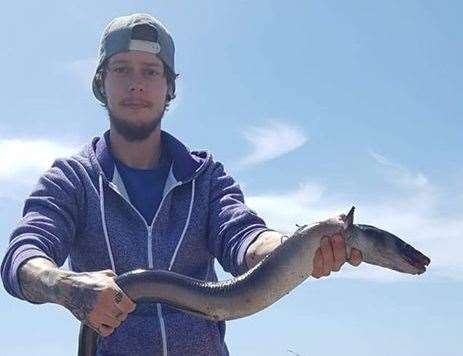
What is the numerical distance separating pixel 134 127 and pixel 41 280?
3.06 m

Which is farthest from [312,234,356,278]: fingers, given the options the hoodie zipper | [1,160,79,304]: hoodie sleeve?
[1,160,79,304]: hoodie sleeve

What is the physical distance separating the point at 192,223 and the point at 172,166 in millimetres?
852

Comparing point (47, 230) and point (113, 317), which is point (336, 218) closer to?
point (113, 317)

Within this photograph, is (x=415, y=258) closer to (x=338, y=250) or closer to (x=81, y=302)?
(x=338, y=250)

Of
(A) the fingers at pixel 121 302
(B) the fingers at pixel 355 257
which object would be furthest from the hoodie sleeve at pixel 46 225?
(B) the fingers at pixel 355 257

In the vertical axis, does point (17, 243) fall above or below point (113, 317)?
above

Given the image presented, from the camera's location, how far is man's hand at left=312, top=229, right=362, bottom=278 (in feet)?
30.1

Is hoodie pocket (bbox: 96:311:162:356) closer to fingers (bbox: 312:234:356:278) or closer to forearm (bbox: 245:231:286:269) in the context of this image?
forearm (bbox: 245:231:286:269)

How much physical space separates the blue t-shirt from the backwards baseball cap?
4.43ft

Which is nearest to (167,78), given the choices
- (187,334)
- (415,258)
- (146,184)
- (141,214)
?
(146,184)

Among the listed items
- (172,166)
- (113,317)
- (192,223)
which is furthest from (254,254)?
(113,317)

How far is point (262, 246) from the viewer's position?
1016cm

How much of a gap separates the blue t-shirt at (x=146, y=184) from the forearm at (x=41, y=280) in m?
1.93

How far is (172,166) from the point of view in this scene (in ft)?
36.9
